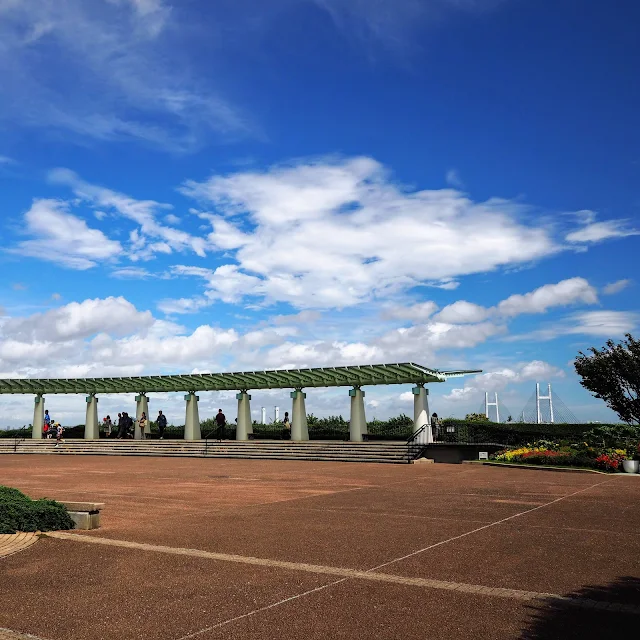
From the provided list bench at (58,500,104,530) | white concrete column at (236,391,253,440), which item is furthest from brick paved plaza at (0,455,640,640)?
white concrete column at (236,391,253,440)

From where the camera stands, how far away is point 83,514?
10.3m

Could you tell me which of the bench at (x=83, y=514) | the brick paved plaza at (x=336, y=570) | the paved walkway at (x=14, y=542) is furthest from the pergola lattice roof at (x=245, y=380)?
the paved walkway at (x=14, y=542)

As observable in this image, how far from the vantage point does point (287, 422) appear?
39.3 metres

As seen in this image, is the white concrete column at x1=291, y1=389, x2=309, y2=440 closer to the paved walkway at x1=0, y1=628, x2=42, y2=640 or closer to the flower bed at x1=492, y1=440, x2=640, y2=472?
the flower bed at x1=492, y1=440, x2=640, y2=472

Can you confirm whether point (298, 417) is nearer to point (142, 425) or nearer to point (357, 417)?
point (357, 417)

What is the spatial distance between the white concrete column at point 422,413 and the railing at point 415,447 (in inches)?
7.5

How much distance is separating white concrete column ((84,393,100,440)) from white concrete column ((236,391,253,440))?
37.2ft

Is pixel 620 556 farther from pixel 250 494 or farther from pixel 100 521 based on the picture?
pixel 250 494

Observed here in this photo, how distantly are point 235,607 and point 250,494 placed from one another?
31.8 ft

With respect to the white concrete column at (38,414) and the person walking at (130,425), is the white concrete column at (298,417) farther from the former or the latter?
the white concrete column at (38,414)

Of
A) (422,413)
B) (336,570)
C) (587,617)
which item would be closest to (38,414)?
(422,413)

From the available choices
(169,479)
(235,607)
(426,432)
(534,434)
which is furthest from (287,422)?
(235,607)

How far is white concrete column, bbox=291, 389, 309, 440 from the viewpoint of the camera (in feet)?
118

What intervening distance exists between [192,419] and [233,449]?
26.0 feet
